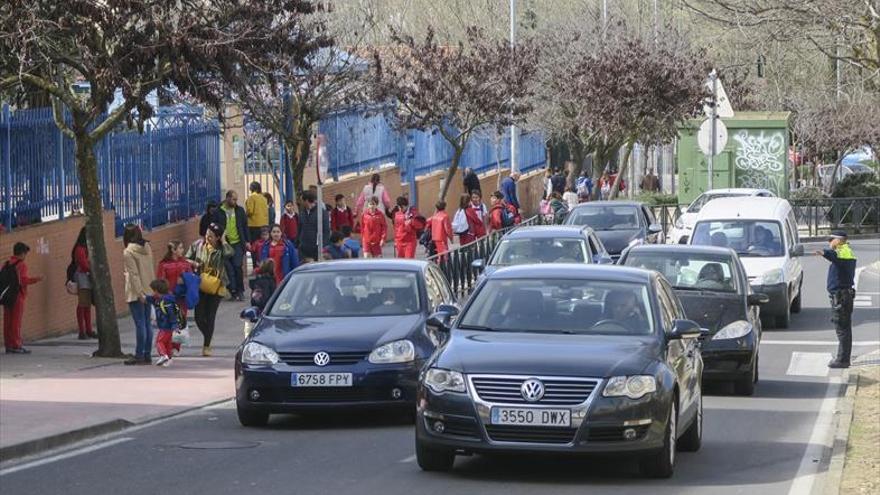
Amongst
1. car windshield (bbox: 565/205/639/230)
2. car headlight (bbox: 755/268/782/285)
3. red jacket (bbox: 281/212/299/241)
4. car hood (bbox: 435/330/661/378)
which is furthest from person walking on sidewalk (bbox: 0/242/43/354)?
car windshield (bbox: 565/205/639/230)

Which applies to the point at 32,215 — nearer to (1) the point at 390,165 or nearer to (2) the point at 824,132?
(1) the point at 390,165

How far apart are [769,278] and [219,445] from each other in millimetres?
13700

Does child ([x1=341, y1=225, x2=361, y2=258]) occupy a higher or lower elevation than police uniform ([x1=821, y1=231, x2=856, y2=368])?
higher

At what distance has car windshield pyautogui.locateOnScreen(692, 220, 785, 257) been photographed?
27.2m

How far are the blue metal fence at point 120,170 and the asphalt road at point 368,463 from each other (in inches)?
338

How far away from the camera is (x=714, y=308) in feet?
63.3

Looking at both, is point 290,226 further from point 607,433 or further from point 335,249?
point 607,433

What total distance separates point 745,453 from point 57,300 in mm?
13828

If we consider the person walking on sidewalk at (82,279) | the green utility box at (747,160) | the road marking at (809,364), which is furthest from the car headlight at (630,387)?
the green utility box at (747,160)

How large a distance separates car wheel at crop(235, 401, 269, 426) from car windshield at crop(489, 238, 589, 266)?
1088 cm

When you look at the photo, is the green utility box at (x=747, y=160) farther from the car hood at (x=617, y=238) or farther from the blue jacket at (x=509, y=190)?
the car hood at (x=617, y=238)

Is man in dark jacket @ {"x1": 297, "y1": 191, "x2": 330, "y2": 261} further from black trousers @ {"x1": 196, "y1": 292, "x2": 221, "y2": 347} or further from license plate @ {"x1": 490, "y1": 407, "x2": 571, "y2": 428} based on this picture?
license plate @ {"x1": 490, "y1": 407, "x2": 571, "y2": 428}

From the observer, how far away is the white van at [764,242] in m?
26.2

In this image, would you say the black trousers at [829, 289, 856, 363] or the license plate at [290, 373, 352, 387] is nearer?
Answer: the license plate at [290, 373, 352, 387]
